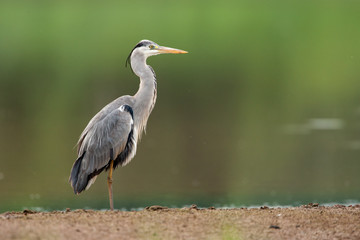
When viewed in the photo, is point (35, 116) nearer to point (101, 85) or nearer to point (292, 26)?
point (101, 85)

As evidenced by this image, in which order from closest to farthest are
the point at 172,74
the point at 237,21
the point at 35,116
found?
the point at 35,116
the point at 172,74
the point at 237,21

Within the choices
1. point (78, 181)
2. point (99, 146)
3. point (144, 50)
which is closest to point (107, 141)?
point (99, 146)

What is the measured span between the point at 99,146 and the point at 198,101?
33.2 ft

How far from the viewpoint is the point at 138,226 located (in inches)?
246

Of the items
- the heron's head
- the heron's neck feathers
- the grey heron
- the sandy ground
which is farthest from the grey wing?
the sandy ground

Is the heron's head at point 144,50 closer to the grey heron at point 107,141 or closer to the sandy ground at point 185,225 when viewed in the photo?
the grey heron at point 107,141

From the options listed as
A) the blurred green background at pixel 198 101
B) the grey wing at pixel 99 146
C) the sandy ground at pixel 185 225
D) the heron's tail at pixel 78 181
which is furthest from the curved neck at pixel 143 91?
the sandy ground at pixel 185 225

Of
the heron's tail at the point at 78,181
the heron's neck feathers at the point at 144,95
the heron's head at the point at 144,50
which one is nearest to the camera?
the heron's tail at the point at 78,181

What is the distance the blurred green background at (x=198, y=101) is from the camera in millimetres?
10656

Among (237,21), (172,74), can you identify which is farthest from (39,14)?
(172,74)

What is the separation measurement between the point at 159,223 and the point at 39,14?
3280 centimetres

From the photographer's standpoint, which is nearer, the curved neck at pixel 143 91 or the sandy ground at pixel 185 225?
the sandy ground at pixel 185 225

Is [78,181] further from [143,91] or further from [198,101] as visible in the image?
[198,101]

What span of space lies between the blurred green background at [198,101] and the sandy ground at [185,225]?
265cm
